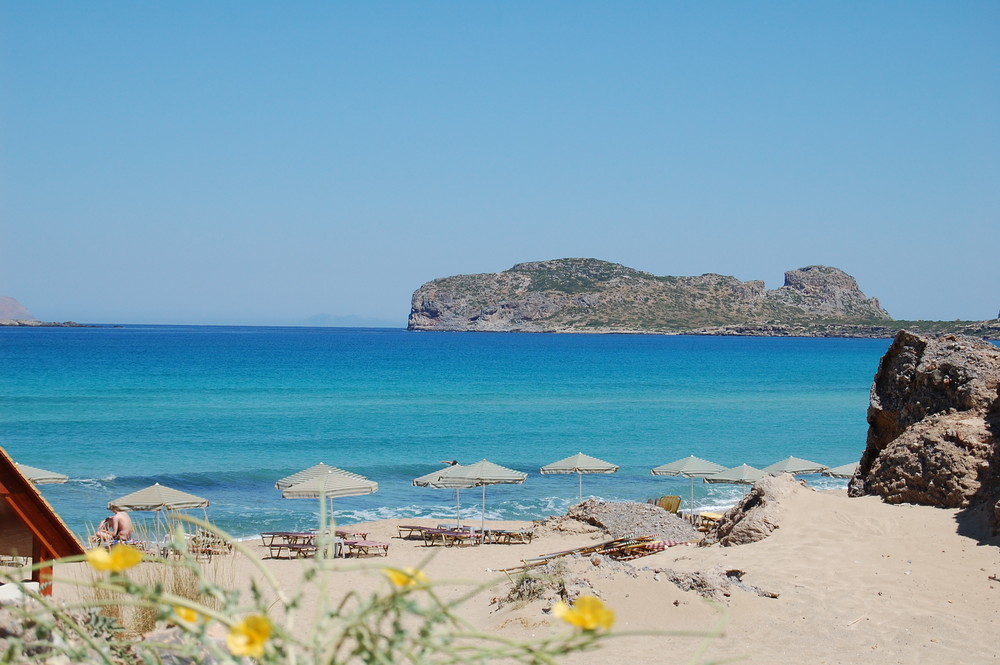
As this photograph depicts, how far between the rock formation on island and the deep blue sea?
31.1 ft

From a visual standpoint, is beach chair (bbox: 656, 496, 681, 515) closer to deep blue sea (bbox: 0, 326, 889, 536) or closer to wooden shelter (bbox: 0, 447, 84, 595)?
deep blue sea (bbox: 0, 326, 889, 536)

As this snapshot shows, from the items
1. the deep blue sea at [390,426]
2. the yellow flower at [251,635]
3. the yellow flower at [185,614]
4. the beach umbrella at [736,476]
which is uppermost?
the yellow flower at [251,635]

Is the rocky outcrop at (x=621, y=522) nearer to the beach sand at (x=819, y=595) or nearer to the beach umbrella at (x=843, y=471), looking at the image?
the beach umbrella at (x=843, y=471)

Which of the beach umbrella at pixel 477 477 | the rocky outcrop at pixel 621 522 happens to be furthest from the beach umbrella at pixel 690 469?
the beach umbrella at pixel 477 477

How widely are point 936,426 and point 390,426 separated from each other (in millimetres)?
29482

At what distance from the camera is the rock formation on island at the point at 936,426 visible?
1099cm

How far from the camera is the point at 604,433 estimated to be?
37969 millimetres

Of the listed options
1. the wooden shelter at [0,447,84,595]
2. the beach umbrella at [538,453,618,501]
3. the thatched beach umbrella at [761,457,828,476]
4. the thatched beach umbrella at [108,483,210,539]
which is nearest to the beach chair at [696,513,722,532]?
A: the beach umbrella at [538,453,618,501]

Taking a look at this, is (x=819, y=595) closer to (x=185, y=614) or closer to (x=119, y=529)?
(x=185, y=614)

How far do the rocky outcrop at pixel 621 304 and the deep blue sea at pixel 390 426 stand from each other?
9244 cm

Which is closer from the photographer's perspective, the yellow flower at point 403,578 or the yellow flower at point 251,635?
the yellow flower at point 251,635

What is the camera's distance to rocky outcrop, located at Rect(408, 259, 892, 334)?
17275 centimetres

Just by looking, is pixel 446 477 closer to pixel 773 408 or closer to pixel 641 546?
pixel 641 546

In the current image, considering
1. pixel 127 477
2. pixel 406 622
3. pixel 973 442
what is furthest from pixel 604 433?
pixel 406 622
